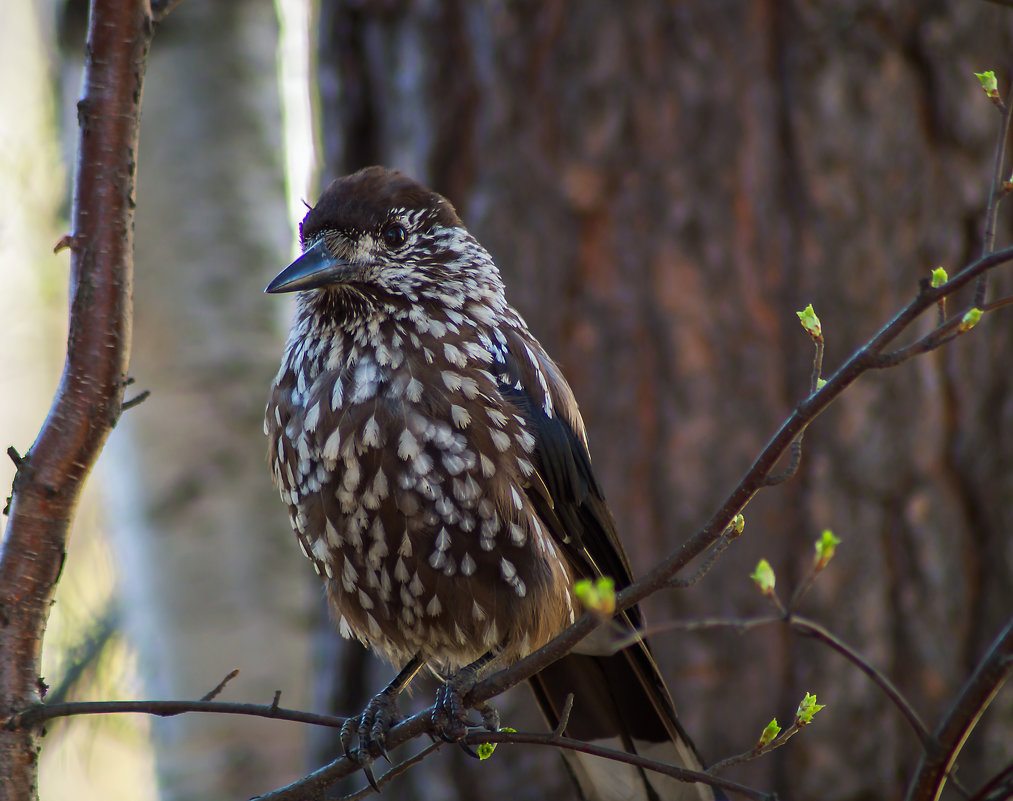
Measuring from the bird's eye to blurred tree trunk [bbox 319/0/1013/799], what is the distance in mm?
930

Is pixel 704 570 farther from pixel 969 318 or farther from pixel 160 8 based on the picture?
pixel 160 8

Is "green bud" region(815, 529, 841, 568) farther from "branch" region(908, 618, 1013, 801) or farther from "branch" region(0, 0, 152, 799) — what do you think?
"branch" region(0, 0, 152, 799)

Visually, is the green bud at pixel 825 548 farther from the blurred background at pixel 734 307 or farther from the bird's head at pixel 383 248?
the blurred background at pixel 734 307

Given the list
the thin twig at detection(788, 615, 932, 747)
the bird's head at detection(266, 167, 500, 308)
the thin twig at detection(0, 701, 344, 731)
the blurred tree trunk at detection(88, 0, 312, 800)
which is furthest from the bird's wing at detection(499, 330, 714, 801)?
the blurred tree trunk at detection(88, 0, 312, 800)

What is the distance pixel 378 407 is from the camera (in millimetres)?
2559

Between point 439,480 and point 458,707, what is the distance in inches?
21.5

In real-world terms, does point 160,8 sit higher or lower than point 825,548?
higher

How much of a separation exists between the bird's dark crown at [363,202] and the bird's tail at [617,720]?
142 centimetres

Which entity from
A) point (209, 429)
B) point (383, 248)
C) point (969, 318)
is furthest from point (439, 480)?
point (209, 429)

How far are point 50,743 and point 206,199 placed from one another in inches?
112

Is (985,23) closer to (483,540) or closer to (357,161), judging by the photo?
(357,161)

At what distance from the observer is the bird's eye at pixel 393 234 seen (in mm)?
2912

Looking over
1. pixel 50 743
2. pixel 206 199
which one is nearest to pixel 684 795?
pixel 206 199

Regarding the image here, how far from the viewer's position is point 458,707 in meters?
2.41
